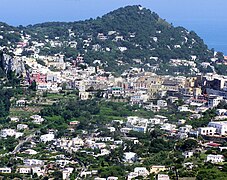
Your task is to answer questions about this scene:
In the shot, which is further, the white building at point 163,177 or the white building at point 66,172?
the white building at point 66,172

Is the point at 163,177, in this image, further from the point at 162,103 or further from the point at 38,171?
the point at 162,103

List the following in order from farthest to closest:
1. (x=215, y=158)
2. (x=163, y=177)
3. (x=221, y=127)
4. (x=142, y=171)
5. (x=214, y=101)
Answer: (x=214, y=101), (x=221, y=127), (x=215, y=158), (x=142, y=171), (x=163, y=177)

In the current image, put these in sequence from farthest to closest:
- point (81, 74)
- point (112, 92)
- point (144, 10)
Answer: point (144, 10), point (81, 74), point (112, 92)

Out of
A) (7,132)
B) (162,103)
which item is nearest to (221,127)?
(7,132)

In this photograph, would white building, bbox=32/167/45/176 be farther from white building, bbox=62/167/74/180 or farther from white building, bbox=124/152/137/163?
white building, bbox=124/152/137/163

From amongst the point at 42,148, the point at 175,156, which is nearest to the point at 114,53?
the point at 42,148

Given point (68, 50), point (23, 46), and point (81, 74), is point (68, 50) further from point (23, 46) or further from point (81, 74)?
point (81, 74)

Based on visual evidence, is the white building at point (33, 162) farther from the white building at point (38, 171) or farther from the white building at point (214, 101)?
the white building at point (214, 101)

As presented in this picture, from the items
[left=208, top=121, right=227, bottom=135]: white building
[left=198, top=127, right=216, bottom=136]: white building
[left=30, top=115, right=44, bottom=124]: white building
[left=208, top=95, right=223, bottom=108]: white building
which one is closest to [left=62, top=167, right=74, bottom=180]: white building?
[left=198, top=127, right=216, bottom=136]: white building

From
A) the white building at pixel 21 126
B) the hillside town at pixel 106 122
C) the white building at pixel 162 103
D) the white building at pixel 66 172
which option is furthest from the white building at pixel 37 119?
the white building at pixel 66 172
